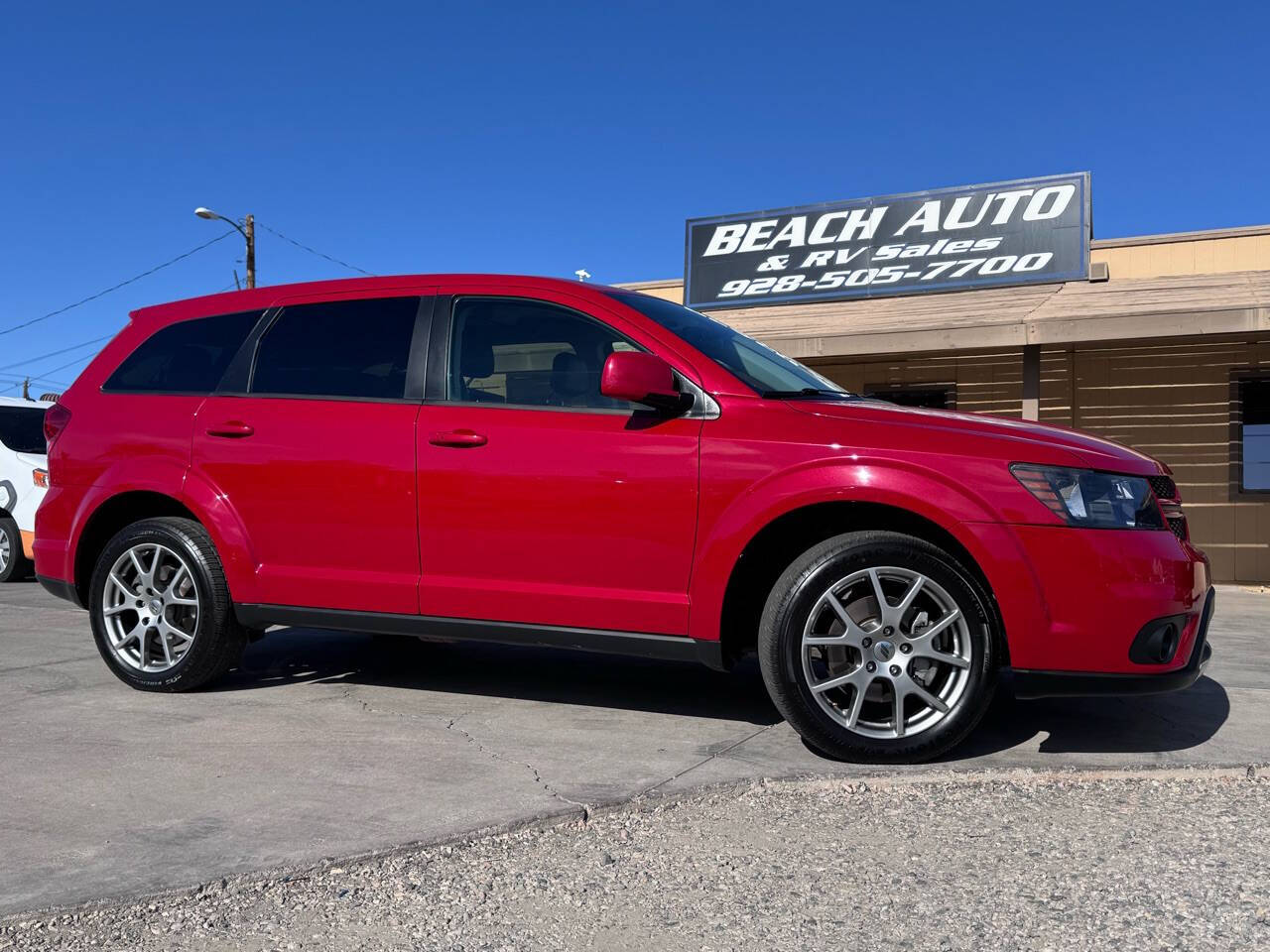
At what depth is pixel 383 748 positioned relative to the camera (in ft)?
13.1

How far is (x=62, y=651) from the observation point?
6.18 metres

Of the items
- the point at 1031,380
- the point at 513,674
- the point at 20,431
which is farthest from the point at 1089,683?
the point at 20,431

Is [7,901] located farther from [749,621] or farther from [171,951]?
[749,621]

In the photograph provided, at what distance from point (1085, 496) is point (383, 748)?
8.57 ft

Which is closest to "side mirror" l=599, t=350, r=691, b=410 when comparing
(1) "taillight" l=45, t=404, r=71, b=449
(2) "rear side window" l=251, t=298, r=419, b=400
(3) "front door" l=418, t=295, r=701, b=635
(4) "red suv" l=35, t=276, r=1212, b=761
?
(4) "red suv" l=35, t=276, r=1212, b=761

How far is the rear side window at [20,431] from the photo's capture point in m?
10.7

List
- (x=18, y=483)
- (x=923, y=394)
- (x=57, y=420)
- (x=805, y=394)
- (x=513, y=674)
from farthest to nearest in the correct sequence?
(x=923, y=394) → (x=18, y=483) → (x=513, y=674) → (x=57, y=420) → (x=805, y=394)

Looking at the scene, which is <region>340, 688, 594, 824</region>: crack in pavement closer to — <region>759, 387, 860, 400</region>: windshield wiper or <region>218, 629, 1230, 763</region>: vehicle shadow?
<region>218, 629, 1230, 763</region>: vehicle shadow

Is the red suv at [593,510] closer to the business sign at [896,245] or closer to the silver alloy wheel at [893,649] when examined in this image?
the silver alloy wheel at [893,649]

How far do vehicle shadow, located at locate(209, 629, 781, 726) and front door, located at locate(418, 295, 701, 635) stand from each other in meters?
0.77

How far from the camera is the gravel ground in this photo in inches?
96.0

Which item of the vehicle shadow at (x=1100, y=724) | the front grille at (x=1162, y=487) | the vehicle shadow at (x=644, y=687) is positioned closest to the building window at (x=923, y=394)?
the vehicle shadow at (x=644, y=687)

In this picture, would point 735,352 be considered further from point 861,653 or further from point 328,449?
point 328,449

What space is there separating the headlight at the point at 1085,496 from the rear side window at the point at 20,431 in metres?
9.96
